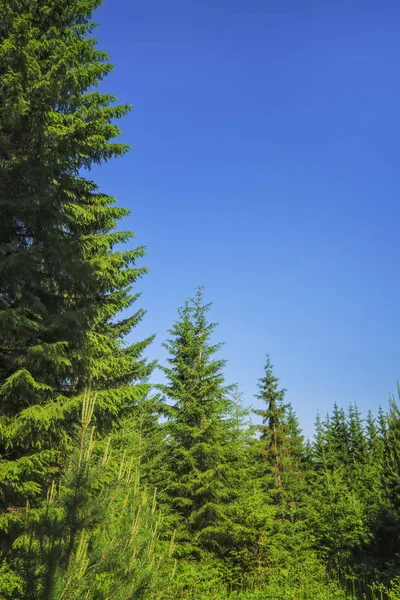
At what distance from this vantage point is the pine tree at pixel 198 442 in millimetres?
14812

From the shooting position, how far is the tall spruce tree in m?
7.15

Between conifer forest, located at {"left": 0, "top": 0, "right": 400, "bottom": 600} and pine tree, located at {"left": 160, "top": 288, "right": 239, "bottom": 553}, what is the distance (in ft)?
0.28

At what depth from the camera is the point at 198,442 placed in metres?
15.8

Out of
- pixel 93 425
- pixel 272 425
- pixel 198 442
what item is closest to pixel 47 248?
pixel 93 425

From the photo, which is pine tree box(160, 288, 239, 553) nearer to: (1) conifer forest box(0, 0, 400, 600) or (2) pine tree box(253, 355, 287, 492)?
(1) conifer forest box(0, 0, 400, 600)

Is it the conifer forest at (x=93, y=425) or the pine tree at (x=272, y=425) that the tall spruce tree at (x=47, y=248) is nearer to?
the conifer forest at (x=93, y=425)

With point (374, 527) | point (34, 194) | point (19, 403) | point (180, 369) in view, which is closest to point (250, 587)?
point (374, 527)

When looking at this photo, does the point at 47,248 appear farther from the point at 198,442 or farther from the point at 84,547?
the point at 198,442

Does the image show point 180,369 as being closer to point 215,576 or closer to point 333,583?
point 215,576

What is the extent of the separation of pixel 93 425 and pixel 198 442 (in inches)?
338

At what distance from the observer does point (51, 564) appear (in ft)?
10.6

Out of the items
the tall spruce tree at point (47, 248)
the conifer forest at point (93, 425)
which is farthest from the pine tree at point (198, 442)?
the tall spruce tree at point (47, 248)

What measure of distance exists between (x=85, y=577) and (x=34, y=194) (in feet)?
22.4

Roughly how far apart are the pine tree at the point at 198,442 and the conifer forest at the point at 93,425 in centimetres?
9
